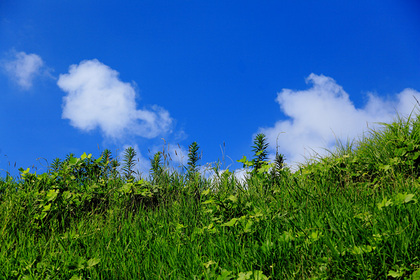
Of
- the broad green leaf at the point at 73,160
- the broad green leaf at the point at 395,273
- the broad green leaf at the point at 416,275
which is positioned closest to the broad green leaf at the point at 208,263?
the broad green leaf at the point at 395,273

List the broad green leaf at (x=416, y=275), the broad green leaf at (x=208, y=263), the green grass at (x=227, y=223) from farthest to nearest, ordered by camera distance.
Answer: the broad green leaf at (x=208, y=263), the green grass at (x=227, y=223), the broad green leaf at (x=416, y=275)

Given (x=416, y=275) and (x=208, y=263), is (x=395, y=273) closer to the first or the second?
(x=416, y=275)

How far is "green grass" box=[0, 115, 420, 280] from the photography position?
276 centimetres

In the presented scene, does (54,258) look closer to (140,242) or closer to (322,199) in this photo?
(140,242)

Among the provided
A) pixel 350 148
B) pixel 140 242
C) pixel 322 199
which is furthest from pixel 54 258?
pixel 350 148

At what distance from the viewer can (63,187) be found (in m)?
5.22

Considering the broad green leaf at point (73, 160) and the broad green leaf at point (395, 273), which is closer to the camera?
the broad green leaf at point (395, 273)

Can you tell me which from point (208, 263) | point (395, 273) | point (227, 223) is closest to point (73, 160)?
point (227, 223)

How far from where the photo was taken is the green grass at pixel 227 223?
276cm

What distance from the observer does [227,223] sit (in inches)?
133

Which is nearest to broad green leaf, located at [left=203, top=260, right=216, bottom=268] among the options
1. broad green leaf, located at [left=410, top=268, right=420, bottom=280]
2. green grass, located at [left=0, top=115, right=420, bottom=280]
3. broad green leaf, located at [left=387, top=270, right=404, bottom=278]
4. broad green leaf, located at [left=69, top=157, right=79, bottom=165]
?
green grass, located at [left=0, top=115, right=420, bottom=280]

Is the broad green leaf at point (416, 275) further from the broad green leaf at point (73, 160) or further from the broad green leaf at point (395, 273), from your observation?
the broad green leaf at point (73, 160)

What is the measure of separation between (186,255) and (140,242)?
2.81 ft

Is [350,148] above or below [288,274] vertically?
above
